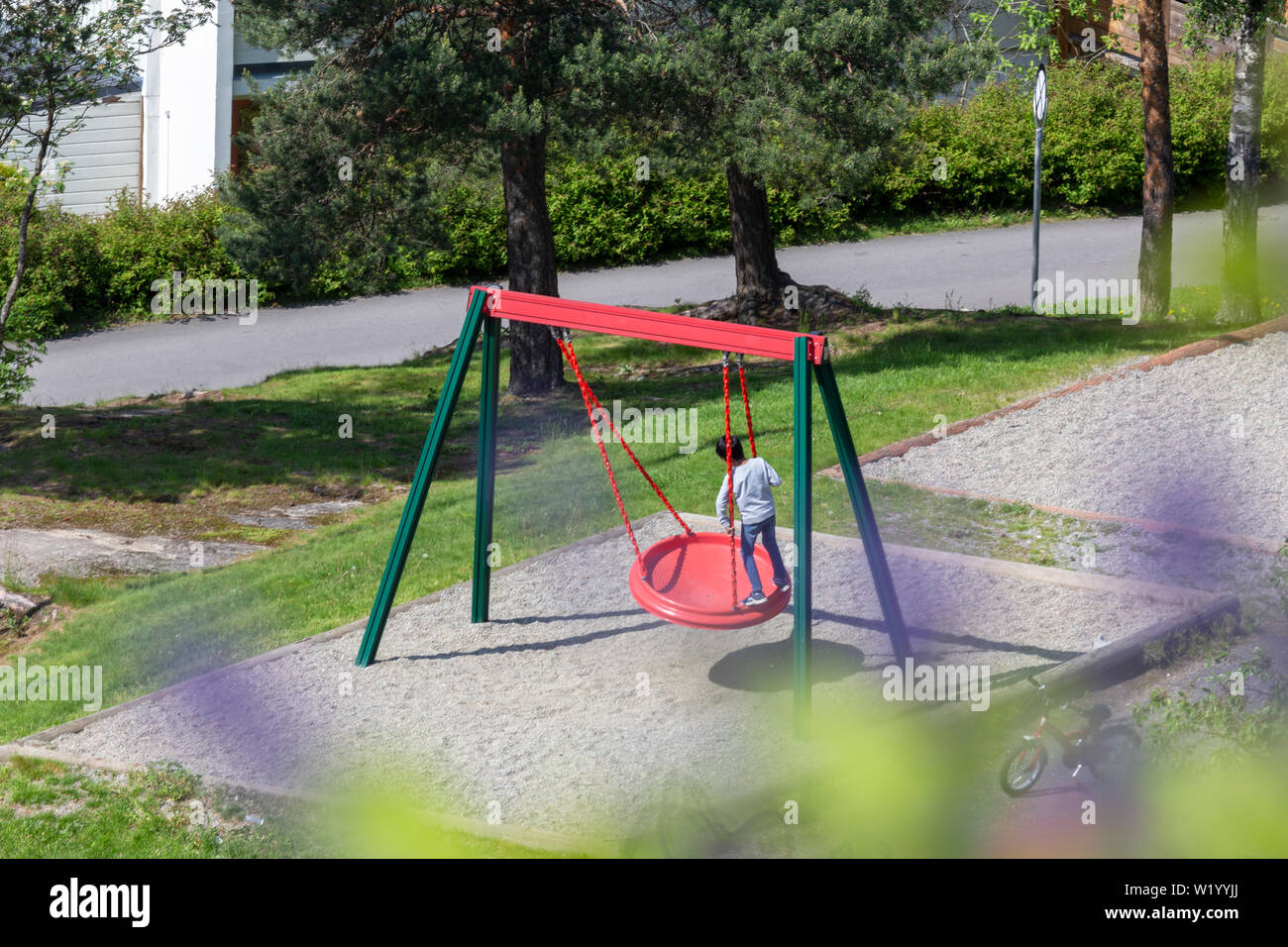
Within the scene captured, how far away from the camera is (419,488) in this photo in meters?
8.48

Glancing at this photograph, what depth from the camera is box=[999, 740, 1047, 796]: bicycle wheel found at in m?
6.25

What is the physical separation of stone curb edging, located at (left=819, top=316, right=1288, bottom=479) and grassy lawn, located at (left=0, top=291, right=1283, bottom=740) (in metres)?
0.28

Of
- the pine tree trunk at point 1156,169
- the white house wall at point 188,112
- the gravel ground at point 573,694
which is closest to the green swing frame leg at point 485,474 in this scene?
the gravel ground at point 573,694

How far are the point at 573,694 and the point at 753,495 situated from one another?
1.58 meters

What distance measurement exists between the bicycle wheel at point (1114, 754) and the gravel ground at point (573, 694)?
3.48ft

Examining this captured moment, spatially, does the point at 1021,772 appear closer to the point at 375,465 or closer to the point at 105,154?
the point at 375,465

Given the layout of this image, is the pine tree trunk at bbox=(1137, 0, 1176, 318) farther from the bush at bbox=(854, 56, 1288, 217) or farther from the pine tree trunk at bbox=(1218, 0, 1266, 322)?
the bush at bbox=(854, 56, 1288, 217)

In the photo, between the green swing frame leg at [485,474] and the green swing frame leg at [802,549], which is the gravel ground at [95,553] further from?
the green swing frame leg at [802,549]

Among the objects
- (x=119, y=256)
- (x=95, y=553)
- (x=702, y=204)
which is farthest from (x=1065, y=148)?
(x=95, y=553)

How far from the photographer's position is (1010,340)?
51.8ft

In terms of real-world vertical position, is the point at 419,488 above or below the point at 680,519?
above

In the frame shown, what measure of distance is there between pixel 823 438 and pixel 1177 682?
5.31 m
